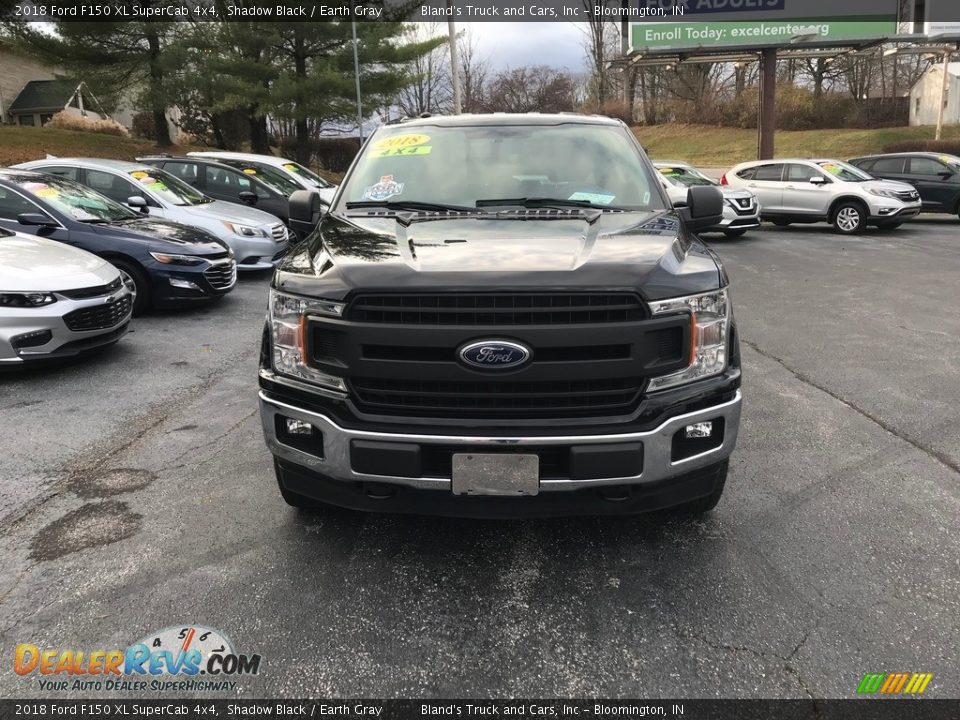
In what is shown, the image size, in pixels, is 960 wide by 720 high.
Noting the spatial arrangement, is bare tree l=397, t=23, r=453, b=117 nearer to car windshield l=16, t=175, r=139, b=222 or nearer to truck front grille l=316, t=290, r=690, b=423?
car windshield l=16, t=175, r=139, b=222

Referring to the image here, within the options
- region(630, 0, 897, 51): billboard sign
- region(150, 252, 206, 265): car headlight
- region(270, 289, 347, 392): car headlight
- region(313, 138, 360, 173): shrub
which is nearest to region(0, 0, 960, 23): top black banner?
region(630, 0, 897, 51): billboard sign

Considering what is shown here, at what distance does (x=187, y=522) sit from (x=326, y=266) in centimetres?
149

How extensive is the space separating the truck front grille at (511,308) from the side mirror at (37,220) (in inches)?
247

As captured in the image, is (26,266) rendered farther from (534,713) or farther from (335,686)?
(534,713)

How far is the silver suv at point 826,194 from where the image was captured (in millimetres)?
15555

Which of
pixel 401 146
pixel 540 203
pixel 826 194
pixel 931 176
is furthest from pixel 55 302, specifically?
pixel 931 176

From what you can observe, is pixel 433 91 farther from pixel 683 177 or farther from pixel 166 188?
pixel 166 188

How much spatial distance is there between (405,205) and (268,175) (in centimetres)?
1098

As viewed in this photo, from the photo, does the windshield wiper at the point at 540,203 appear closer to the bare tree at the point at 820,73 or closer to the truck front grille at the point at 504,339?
the truck front grille at the point at 504,339

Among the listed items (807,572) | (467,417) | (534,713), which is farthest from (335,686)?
(807,572)

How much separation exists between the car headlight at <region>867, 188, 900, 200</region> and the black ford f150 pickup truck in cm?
1505

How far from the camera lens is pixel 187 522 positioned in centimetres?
341

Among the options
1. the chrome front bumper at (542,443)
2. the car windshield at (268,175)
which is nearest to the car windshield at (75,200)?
the car windshield at (268,175)

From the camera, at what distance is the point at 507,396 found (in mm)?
2646
